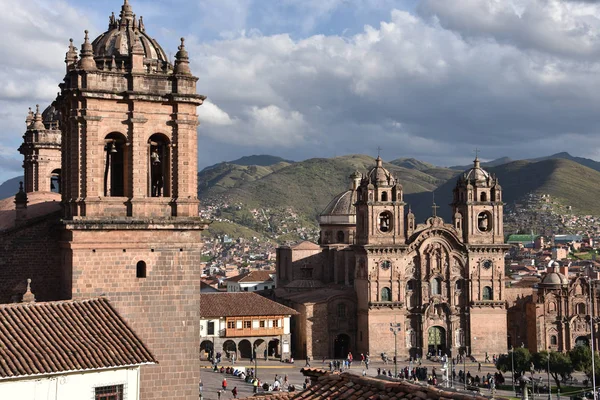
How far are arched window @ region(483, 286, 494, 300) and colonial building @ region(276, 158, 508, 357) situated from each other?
80 millimetres

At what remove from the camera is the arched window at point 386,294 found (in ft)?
213

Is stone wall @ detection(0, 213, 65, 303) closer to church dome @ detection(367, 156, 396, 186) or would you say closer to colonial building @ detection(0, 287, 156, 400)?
colonial building @ detection(0, 287, 156, 400)

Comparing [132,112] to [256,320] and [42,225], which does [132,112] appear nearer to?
[42,225]

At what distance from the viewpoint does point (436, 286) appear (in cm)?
6762

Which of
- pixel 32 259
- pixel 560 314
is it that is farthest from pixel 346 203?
pixel 32 259

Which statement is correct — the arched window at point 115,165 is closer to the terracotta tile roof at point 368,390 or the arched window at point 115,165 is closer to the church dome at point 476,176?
the terracotta tile roof at point 368,390

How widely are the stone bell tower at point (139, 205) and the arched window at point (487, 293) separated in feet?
158

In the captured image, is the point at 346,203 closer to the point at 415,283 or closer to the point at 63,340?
the point at 415,283

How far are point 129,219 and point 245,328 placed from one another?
4102 centimetres

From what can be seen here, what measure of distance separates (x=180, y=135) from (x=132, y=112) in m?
1.44

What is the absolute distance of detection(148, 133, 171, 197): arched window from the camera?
77.9ft

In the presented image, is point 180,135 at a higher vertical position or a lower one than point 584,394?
higher

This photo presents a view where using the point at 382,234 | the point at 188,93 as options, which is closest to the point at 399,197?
the point at 382,234

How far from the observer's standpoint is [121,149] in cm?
2386
